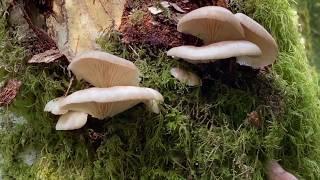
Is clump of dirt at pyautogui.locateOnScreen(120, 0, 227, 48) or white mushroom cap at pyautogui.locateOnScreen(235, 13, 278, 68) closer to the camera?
white mushroom cap at pyautogui.locateOnScreen(235, 13, 278, 68)

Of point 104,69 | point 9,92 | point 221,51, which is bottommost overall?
point 9,92

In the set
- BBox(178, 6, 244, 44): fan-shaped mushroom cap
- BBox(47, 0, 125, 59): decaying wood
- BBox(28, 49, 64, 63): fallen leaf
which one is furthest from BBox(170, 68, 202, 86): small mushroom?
BBox(28, 49, 64, 63): fallen leaf

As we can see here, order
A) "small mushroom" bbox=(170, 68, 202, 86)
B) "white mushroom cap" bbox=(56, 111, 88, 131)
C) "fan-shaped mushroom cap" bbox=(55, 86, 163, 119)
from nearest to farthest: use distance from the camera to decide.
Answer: "fan-shaped mushroom cap" bbox=(55, 86, 163, 119) < "white mushroom cap" bbox=(56, 111, 88, 131) < "small mushroom" bbox=(170, 68, 202, 86)

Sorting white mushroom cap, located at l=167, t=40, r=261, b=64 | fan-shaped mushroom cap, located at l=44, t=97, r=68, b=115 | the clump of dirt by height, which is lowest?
fan-shaped mushroom cap, located at l=44, t=97, r=68, b=115

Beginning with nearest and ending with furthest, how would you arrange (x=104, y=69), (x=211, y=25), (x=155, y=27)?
1. (x=104, y=69)
2. (x=211, y=25)
3. (x=155, y=27)

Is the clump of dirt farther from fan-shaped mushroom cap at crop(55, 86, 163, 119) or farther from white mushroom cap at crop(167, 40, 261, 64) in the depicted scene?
fan-shaped mushroom cap at crop(55, 86, 163, 119)

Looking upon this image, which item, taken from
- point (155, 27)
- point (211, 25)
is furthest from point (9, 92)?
point (211, 25)

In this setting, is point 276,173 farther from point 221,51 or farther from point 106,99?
point 106,99

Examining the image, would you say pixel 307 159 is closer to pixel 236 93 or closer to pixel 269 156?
pixel 269 156
